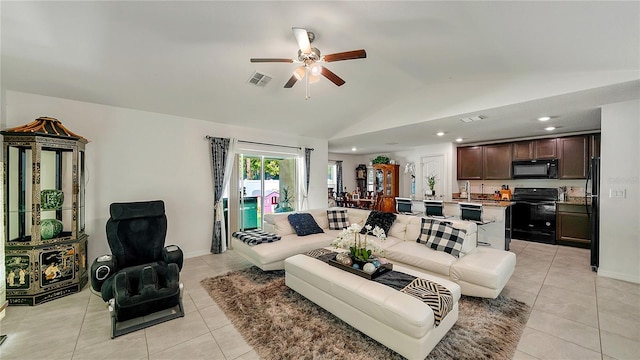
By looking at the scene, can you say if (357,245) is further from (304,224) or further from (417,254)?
(304,224)

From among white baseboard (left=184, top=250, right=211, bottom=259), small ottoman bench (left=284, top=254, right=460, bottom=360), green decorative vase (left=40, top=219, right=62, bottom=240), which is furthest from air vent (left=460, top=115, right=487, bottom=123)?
green decorative vase (left=40, top=219, right=62, bottom=240)

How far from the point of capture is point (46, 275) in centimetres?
287

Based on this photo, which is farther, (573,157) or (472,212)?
(573,157)

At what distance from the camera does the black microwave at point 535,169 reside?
5469 millimetres

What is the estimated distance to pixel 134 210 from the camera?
3.27 metres

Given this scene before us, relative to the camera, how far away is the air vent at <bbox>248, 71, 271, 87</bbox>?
138 inches

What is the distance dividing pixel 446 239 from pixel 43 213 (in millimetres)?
5187

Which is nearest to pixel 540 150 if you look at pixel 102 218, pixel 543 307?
pixel 543 307

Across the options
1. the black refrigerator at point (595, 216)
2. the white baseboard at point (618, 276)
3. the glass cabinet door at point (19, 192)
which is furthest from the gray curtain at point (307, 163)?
the white baseboard at point (618, 276)

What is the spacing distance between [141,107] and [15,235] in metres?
2.20

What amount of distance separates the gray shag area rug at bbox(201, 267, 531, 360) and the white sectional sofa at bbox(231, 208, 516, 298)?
0.26 metres

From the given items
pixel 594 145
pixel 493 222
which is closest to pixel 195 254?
pixel 493 222

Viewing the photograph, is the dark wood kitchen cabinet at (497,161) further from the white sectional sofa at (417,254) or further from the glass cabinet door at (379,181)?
the white sectional sofa at (417,254)

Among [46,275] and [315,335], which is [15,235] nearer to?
[46,275]
